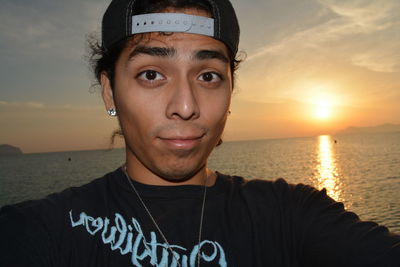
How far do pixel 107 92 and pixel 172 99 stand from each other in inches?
35.0

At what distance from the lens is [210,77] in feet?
6.92

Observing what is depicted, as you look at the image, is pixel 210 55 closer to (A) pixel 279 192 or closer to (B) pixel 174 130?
(B) pixel 174 130

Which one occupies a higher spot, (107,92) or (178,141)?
(107,92)

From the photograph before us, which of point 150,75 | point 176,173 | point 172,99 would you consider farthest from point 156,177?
point 150,75

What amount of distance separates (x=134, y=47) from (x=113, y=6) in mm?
469

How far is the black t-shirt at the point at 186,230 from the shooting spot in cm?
166

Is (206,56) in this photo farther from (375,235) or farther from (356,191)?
(356,191)

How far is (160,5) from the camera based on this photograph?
2.09 meters

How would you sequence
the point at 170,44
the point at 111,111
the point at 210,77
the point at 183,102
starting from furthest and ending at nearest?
the point at 111,111 → the point at 210,77 → the point at 170,44 → the point at 183,102

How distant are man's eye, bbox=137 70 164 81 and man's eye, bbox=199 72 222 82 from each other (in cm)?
32

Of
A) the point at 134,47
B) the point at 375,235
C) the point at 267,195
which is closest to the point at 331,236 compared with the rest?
the point at 375,235

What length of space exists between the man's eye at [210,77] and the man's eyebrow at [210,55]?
128 millimetres

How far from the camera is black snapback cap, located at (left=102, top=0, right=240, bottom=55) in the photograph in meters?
2.00

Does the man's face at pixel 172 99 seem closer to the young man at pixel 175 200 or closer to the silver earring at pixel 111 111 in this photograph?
the young man at pixel 175 200
